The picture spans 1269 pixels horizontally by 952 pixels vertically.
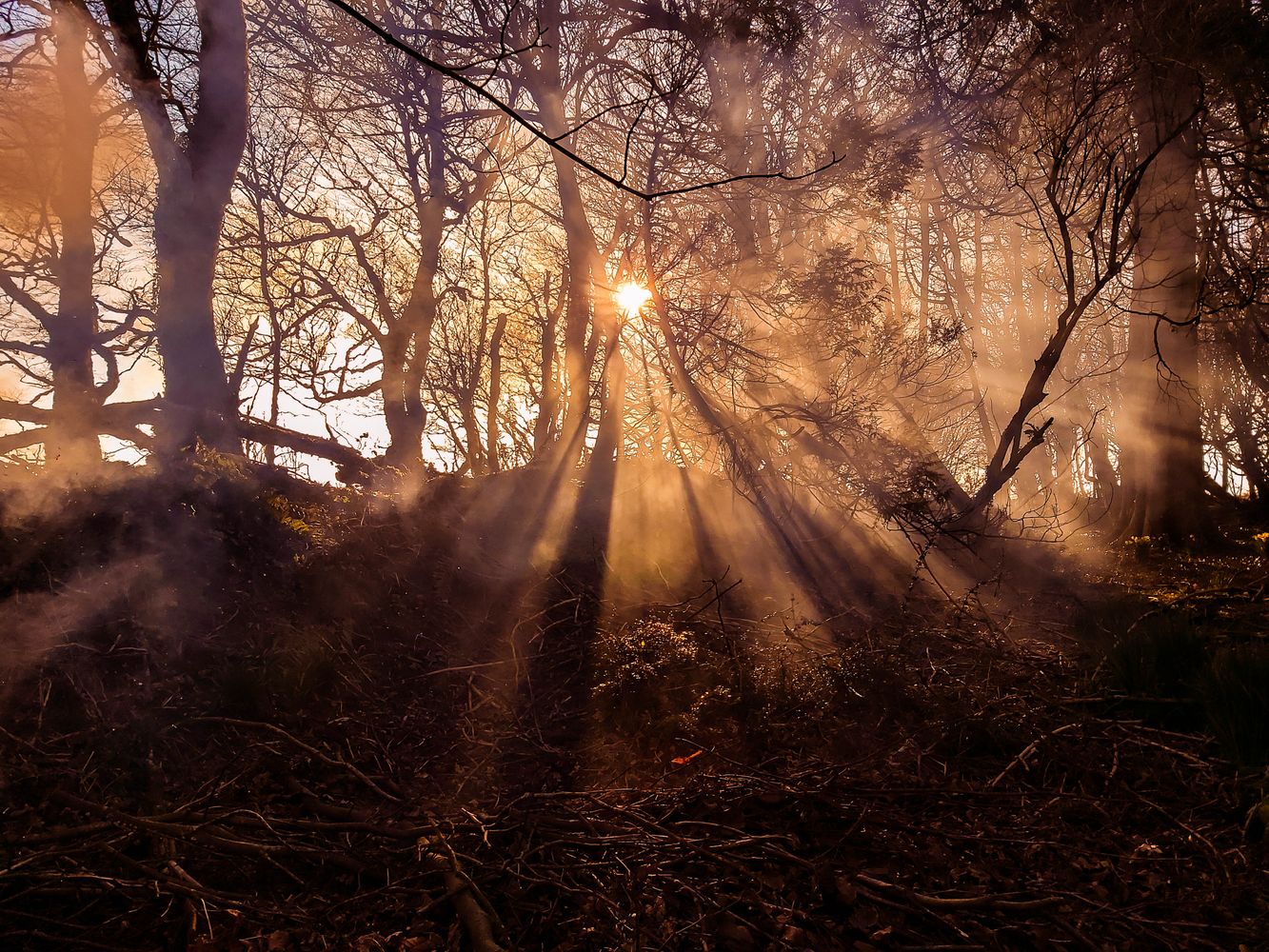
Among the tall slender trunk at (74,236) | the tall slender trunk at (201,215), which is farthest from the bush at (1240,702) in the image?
the tall slender trunk at (74,236)

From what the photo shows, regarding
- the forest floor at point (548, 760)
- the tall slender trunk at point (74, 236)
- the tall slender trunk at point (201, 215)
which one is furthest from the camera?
the tall slender trunk at point (74, 236)

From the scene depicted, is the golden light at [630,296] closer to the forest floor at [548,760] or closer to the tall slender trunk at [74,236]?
the forest floor at [548,760]

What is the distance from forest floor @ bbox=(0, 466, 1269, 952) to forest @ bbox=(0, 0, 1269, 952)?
25mm

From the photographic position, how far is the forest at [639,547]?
2.81m

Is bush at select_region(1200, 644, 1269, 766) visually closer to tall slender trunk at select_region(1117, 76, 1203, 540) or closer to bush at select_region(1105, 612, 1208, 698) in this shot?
bush at select_region(1105, 612, 1208, 698)

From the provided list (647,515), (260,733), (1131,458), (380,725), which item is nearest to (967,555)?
(1131,458)

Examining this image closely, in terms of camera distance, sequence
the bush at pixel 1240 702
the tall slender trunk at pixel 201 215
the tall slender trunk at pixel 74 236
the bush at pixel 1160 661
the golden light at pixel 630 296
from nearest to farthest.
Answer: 1. the bush at pixel 1240 702
2. the bush at pixel 1160 661
3. the tall slender trunk at pixel 201 215
4. the golden light at pixel 630 296
5. the tall slender trunk at pixel 74 236

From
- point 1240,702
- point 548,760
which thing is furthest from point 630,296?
point 1240,702

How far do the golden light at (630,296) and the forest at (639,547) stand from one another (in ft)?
0.30

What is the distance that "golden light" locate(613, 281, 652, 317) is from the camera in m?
8.60

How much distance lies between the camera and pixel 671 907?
2676 millimetres

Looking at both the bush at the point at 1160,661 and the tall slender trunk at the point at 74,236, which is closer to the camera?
the bush at the point at 1160,661

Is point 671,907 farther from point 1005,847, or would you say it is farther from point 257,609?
point 257,609

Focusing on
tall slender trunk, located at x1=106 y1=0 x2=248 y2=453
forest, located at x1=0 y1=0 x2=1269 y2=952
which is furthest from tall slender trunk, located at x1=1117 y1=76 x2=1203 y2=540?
tall slender trunk, located at x1=106 y1=0 x2=248 y2=453
